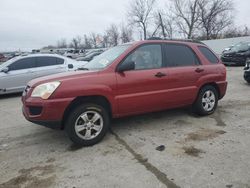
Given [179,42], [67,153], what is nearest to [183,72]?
[179,42]

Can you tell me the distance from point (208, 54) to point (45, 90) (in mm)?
3783

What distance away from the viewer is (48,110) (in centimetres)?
423

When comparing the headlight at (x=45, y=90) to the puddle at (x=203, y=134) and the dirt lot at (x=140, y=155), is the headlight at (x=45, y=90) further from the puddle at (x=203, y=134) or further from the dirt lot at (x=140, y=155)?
the puddle at (x=203, y=134)

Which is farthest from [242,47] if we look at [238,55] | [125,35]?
[125,35]

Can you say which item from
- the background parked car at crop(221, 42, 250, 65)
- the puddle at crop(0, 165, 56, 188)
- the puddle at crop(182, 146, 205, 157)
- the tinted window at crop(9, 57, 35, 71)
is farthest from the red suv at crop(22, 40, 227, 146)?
the background parked car at crop(221, 42, 250, 65)

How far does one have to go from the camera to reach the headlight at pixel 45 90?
4272mm

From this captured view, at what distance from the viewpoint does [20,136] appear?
17.3ft

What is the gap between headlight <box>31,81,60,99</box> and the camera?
4272 mm

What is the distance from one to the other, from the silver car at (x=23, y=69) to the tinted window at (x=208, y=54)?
4.79 metres

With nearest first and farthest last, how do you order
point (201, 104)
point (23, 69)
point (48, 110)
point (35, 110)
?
point (48, 110) < point (35, 110) < point (201, 104) < point (23, 69)

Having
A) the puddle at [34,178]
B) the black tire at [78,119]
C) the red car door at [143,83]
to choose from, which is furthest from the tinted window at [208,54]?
the puddle at [34,178]

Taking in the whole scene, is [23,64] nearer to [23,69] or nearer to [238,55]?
[23,69]

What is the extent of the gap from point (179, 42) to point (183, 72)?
723mm

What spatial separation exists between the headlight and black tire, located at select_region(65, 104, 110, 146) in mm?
487
